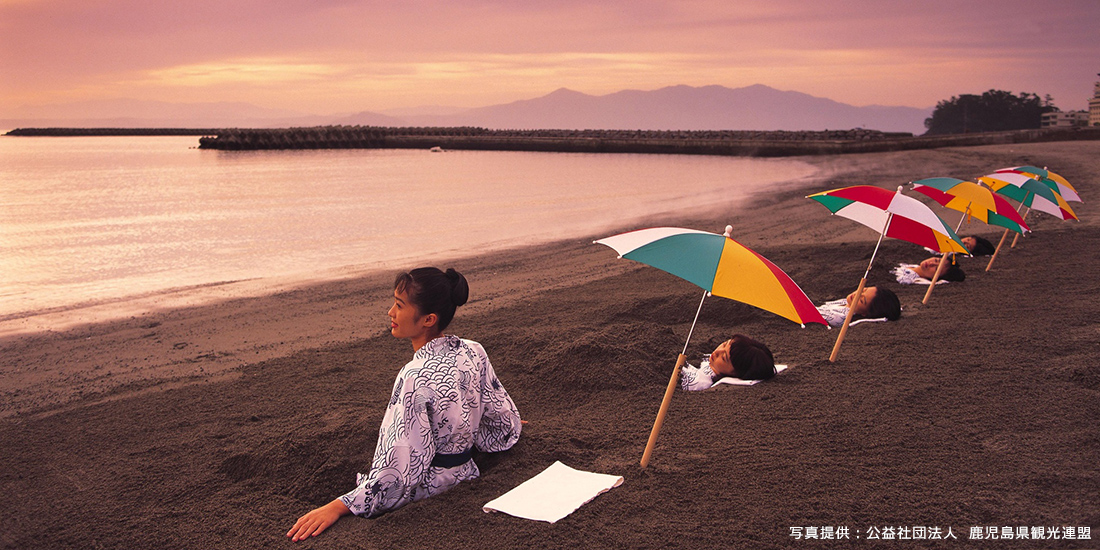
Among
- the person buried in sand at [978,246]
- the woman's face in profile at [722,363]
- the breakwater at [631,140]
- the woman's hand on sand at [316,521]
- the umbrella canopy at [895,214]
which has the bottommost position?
the woman's hand on sand at [316,521]

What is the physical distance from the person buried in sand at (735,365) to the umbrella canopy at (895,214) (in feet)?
4.97

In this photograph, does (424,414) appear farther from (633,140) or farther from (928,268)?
(633,140)

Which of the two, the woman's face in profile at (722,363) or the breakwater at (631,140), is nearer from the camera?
the woman's face in profile at (722,363)

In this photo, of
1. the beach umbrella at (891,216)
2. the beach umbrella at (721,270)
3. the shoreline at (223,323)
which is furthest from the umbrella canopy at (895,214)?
the shoreline at (223,323)

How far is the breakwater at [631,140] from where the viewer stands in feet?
143

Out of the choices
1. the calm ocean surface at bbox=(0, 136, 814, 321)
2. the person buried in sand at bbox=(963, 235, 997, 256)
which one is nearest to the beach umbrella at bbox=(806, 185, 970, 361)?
the person buried in sand at bbox=(963, 235, 997, 256)

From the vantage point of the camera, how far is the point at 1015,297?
309 inches

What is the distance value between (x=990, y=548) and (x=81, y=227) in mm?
22478

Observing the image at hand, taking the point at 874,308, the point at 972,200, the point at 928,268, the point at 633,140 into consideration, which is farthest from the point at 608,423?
the point at 633,140

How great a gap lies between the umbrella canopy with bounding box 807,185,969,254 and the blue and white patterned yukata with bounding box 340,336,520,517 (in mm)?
3741

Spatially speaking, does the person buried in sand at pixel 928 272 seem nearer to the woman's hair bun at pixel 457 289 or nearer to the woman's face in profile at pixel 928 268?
the woman's face in profile at pixel 928 268

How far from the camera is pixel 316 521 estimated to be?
341 cm

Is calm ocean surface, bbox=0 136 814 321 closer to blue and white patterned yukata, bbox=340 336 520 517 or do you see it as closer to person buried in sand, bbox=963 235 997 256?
person buried in sand, bbox=963 235 997 256

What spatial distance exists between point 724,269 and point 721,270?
0.02 m
